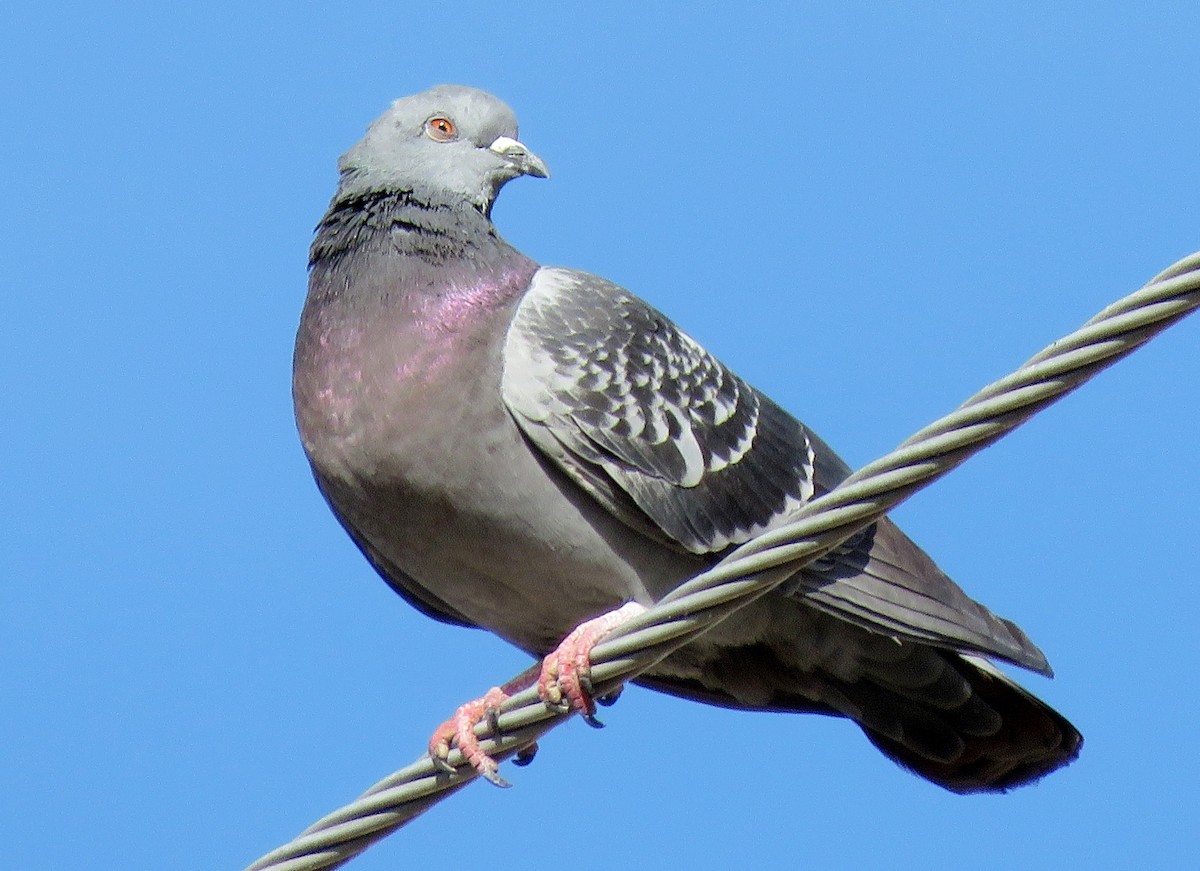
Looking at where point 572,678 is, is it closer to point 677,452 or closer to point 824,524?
point 677,452

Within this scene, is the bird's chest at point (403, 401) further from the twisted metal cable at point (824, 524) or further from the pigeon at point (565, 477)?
the twisted metal cable at point (824, 524)

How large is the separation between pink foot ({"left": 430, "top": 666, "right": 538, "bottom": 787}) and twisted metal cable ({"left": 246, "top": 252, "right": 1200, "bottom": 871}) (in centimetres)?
31

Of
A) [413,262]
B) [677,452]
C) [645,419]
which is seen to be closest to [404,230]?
[413,262]

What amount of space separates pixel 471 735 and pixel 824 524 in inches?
69.9

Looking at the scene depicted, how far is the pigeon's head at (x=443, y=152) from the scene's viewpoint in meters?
6.00

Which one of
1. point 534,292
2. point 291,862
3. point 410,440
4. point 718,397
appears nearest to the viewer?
point 291,862

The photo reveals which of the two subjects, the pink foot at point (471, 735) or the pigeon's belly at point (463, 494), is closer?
the pink foot at point (471, 735)

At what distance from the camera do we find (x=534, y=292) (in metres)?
5.69

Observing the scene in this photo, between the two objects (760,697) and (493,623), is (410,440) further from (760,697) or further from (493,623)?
(760,697)

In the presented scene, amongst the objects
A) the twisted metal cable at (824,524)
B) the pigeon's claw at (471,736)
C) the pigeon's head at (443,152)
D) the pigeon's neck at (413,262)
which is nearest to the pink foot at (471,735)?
the pigeon's claw at (471,736)

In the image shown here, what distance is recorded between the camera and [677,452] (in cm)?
567

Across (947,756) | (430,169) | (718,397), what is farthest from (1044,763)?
(430,169)

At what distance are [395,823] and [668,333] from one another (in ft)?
8.44

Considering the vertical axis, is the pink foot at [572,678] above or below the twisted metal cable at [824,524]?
above
